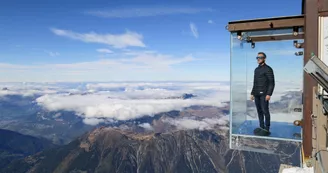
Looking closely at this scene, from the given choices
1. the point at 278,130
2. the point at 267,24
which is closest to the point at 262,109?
the point at 278,130

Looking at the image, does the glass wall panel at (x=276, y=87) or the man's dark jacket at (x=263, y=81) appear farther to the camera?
the man's dark jacket at (x=263, y=81)

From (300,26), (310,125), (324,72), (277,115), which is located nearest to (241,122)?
(277,115)

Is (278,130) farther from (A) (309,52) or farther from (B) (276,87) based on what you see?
(A) (309,52)

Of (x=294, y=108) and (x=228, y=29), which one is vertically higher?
(x=228, y=29)

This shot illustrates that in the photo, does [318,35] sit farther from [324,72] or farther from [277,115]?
[324,72]

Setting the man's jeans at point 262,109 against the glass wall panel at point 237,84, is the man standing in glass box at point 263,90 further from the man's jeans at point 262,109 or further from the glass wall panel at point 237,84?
the glass wall panel at point 237,84

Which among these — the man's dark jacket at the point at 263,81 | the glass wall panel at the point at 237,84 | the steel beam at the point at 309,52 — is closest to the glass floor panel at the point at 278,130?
the glass wall panel at the point at 237,84

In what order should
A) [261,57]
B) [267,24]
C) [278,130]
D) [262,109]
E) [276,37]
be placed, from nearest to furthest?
[267,24]
[276,37]
[261,57]
[278,130]
[262,109]
